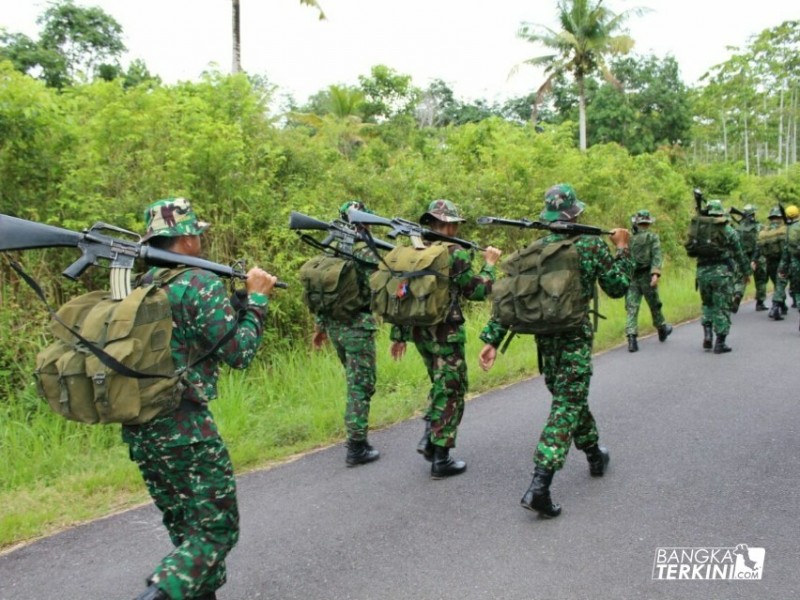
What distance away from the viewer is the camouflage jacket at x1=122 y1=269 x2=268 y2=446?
2.62 metres

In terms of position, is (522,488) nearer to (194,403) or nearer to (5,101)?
(194,403)

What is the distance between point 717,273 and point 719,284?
0.15 metres

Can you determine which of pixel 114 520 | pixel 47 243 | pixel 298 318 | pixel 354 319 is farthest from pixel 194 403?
pixel 298 318

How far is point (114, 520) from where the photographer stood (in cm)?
389

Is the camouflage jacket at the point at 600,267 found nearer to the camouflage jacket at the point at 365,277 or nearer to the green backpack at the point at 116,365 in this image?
the camouflage jacket at the point at 365,277

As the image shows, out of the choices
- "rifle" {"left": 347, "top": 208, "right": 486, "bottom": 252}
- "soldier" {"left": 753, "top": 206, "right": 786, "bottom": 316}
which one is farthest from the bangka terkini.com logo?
"soldier" {"left": 753, "top": 206, "right": 786, "bottom": 316}

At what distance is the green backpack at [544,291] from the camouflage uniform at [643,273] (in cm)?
548

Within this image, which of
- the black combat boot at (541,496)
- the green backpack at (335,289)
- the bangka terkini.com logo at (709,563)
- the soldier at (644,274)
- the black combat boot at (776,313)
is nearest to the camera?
the bangka terkini.com logo at (709,563)

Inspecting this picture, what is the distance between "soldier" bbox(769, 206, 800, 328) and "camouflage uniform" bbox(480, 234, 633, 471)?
319 inches

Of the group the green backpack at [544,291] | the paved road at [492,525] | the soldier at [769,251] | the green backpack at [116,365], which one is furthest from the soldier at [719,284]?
the green backpack at [116,365]

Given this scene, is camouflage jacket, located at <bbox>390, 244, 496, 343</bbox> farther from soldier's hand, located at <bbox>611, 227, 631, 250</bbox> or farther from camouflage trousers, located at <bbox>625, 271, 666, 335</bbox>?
camouflage trousers, located at <bbox>625, 271, 666, 335</bbox>

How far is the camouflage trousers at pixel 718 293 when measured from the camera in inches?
322

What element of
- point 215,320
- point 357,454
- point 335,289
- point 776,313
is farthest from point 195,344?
point 776,313

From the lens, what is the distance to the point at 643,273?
29.7ft
